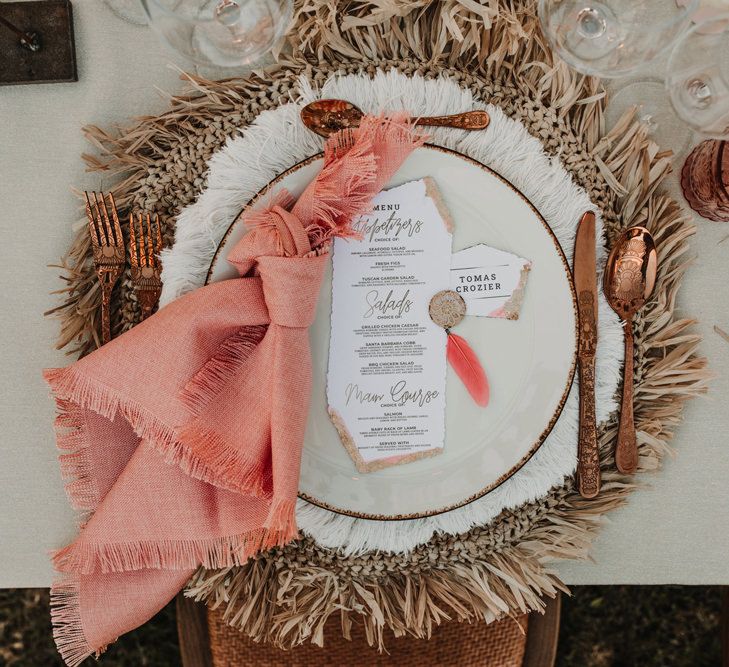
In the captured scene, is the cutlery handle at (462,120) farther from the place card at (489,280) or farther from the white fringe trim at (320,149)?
the place card at (489,280)

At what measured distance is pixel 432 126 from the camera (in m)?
0.67

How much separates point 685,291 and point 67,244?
70 cm

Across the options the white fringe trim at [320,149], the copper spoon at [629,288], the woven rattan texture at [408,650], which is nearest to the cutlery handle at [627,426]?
the copper spoon at [629,288]

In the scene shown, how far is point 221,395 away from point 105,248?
8.4 inches

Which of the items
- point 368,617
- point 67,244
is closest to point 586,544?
point 368,617

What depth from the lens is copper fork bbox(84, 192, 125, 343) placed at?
0.69 metres

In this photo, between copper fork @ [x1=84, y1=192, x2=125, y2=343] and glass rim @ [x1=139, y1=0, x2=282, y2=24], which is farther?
copper fork @ [x1=84, y1=192, x2=125, y2=343]

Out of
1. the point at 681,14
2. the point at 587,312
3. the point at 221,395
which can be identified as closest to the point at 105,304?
the point at 221,395

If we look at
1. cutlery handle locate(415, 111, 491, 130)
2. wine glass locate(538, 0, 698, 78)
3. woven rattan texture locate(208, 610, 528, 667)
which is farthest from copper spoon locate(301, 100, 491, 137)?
woven rattan texture locate(208, 610, 528, 667)

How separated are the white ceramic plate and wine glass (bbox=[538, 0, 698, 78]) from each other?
0.45ft

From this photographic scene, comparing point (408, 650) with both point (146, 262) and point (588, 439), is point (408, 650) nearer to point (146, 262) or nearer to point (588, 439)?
point (588, 439)

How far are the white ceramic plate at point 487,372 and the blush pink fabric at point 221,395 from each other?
0.13 feet

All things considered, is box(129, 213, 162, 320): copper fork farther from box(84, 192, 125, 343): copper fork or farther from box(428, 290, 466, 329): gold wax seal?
box(428, 290, 466, 329): gold wax seal

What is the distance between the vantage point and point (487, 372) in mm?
687
